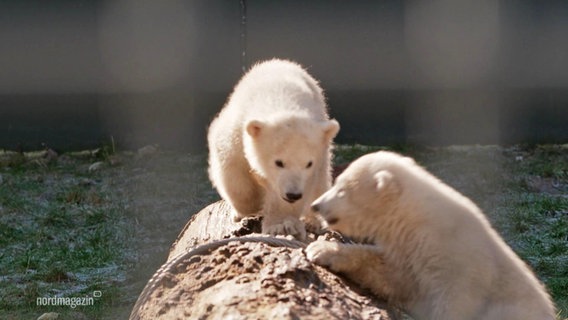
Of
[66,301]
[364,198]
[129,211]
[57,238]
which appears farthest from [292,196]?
[129,211]

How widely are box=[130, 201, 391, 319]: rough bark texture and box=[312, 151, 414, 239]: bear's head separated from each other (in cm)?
23

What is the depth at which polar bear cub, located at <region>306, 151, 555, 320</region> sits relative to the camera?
3.98 metres

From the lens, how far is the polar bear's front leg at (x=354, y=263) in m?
4.14

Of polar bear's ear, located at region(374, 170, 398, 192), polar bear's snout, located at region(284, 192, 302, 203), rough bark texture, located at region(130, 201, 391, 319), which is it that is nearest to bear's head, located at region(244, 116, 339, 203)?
polar bear's snout, located at region(284, 192, 302, 203)

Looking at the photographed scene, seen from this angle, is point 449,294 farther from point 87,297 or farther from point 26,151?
point 26,151

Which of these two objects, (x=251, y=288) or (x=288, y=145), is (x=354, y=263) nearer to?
(x=251, y=288)

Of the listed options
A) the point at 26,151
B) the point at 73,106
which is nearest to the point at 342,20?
the point at 73,106

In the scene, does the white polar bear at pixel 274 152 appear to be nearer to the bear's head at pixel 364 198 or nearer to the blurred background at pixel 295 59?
the bear's head at pixel 364 198

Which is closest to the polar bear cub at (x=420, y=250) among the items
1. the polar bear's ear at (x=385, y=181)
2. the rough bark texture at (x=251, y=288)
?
the polar bear's ear at (x=385, y=181)

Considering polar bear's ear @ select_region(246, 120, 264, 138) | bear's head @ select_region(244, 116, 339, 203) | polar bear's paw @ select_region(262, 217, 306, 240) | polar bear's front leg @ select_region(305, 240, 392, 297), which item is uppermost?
polar bear's ear @ select_region(246, 120, 264, 138)

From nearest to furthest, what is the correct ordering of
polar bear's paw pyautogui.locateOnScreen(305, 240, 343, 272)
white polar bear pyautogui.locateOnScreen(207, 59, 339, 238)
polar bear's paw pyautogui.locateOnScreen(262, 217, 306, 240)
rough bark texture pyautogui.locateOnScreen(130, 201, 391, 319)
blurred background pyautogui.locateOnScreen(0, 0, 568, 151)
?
rough bark texture pyautogui.locateOnScreen(130, 201, 391, 319) → polar bear's paw pyautogui.locateOnScreen(305, 240, 343, 272) → polar bear's paw pyautogui.locateOnScreen(262, 217, 306, 240) → white polar bear pyautogui.locateOnScreen(207, 59, 339, 238) → blurred background pyautogui.locateOnScreen(0, 0, 568, 151)

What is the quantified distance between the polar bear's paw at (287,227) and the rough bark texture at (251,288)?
587 millimetres

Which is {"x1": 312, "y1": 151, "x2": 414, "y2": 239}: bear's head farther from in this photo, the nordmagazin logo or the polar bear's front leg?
the nordmagazin logo

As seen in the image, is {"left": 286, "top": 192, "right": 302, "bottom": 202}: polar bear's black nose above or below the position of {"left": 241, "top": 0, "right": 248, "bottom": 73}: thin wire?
below
